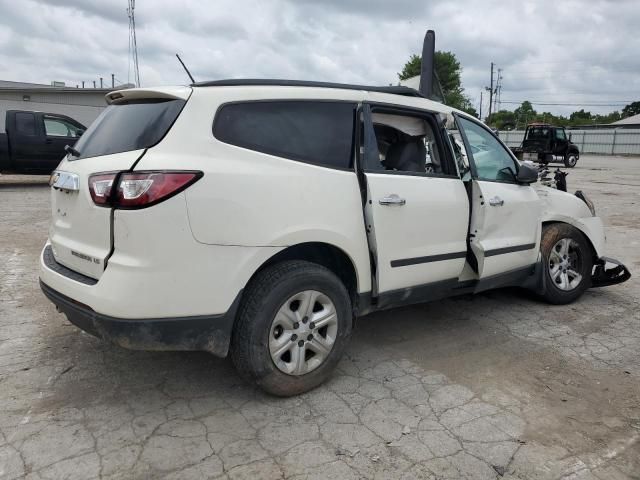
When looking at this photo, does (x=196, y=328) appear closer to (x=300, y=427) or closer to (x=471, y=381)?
(x=300, y=427)

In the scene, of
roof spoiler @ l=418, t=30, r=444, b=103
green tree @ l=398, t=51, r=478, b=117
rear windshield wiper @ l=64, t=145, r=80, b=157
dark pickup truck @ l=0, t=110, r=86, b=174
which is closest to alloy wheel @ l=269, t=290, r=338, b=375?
rear windshield wiper @ l=64, t=145, r=80, b=157

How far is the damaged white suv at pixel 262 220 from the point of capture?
2.65m

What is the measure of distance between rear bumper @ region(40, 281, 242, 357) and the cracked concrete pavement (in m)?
0.45

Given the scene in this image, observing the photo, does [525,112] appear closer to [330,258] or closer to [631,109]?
[631,109]

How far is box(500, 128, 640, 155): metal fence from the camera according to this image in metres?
43.8

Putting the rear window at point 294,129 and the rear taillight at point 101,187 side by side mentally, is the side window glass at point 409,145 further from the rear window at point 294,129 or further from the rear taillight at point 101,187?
the rear taillight at point 101,187

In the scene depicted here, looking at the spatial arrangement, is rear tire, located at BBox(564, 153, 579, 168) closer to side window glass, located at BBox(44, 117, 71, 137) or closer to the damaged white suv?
side window glass, located at BBox(44, 117, 71, 137)

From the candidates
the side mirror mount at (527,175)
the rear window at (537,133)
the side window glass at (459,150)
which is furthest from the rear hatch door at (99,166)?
the rear window at (537,133)

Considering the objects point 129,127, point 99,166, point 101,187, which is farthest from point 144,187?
point 129,127

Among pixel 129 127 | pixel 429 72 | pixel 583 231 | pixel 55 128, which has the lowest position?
pixel 583 231

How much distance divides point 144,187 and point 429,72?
4429mm

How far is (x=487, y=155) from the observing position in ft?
14.6

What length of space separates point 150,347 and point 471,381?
2.01 metres

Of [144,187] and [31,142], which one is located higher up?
[31,142]
